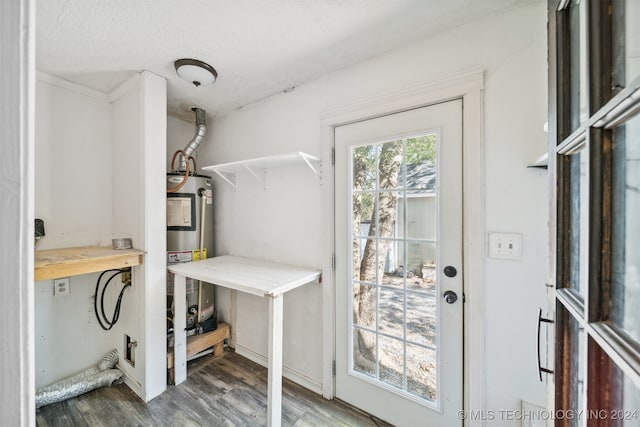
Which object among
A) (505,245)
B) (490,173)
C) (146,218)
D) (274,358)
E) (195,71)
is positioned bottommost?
(274,358)

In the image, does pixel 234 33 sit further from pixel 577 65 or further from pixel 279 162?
pixel 577 65

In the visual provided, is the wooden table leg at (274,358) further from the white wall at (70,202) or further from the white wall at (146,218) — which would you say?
the white wall at (70,202)

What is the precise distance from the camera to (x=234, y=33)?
52.2 inches

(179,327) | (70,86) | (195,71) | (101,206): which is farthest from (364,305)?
(70,86)

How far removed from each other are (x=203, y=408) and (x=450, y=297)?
68.0 inches

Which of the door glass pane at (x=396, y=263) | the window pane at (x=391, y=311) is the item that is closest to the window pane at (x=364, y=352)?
the door glass pane at (x=396, y=263)

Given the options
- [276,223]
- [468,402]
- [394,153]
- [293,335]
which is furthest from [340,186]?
[468,402]

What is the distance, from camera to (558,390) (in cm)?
66

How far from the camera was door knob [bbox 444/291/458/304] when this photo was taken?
1284 millimetres

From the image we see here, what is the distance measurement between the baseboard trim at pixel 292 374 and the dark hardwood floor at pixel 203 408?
0.03 meters

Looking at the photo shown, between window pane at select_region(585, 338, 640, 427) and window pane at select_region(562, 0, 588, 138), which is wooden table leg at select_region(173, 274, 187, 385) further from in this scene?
window pane at select_region(562, 0, 588, 138)

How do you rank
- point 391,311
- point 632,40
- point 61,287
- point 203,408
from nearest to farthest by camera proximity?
point 632,40, point 391,311, point 203,408, point 61,287

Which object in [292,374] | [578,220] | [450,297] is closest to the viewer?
[578,220]

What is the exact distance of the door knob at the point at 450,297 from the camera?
1284mm
